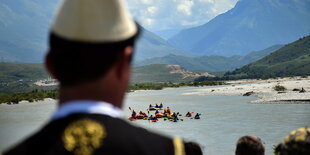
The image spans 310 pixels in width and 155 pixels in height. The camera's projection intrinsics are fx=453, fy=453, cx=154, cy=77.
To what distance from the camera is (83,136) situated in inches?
79.9

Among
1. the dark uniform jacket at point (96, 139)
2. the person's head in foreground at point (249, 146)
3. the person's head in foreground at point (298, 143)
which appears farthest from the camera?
the person's head in foreground at point (249, 146)

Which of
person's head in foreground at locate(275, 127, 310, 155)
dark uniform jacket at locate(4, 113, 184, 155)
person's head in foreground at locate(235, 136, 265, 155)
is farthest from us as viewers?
person's head in foreground at locate(235, 136, 265, 155)

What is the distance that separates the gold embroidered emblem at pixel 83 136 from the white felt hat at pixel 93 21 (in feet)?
1.25

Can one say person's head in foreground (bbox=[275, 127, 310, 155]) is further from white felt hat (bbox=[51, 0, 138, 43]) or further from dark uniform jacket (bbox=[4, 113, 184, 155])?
white felt hat (bbox=[51, 0, 138, 43])

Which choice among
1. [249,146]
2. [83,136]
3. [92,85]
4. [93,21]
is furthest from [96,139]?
[249,146]

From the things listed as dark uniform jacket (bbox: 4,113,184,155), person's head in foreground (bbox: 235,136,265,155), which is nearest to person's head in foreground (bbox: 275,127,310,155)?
person's head in foreground (bbox: 235,136,265,155)

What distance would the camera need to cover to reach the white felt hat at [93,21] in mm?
1982

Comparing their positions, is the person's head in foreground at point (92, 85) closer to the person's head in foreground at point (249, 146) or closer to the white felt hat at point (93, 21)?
the white felt hat at point (93, 21)

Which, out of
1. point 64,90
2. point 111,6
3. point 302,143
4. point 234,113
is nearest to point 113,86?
point 64,90

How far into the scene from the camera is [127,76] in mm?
2178

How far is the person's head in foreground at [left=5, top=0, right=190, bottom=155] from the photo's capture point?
1992mm

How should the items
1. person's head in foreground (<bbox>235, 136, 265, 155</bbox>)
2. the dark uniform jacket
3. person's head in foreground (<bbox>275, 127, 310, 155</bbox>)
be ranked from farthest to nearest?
person's head in foreground (<bbox>235, 136, 265, 155</bbox>), person's head in foreground (<bbox>275, 127, 310, 155</bbox>), the dark uniform jacket

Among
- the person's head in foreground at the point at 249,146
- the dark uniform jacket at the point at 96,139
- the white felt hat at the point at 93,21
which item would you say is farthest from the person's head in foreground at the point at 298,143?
the white felt hat at the point at 93,21

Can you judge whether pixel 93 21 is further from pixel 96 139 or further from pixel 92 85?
pixel 96 139
